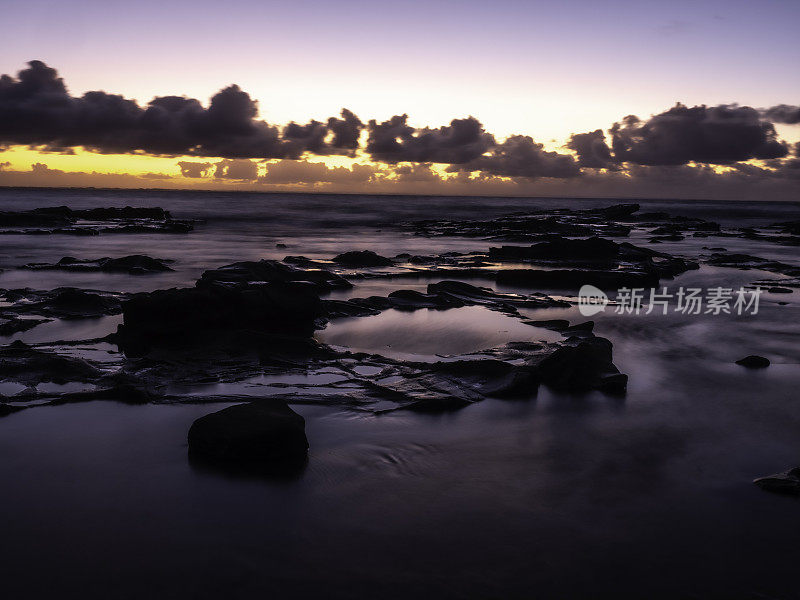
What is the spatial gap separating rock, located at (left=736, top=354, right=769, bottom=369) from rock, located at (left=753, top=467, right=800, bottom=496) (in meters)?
4.45

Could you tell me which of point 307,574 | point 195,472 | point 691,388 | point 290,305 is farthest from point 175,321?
point 691,388

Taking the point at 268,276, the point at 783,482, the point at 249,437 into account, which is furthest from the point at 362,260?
the point at 783,482

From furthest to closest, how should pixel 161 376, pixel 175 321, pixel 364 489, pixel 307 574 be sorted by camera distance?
pixel 175 321, pixel 161 376, pixel 364 489, pixel 307 574

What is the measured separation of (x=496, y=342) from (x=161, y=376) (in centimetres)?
532

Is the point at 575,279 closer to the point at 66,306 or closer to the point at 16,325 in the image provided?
the point at 66,306

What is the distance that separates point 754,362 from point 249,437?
319 inches

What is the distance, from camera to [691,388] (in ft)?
27.6

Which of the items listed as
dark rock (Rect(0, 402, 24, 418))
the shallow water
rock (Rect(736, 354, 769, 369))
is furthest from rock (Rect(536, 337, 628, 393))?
dark rock (Rect(0, 402, 24, 418))

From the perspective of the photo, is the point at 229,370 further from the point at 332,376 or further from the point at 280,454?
the point at 280,454

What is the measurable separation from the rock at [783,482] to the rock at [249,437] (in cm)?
419

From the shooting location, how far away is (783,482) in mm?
5309

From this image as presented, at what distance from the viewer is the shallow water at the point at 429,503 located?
159 inches

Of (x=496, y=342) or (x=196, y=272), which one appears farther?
(x=196, y=272)

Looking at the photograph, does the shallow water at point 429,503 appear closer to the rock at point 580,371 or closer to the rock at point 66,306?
the rock at point 580,371
